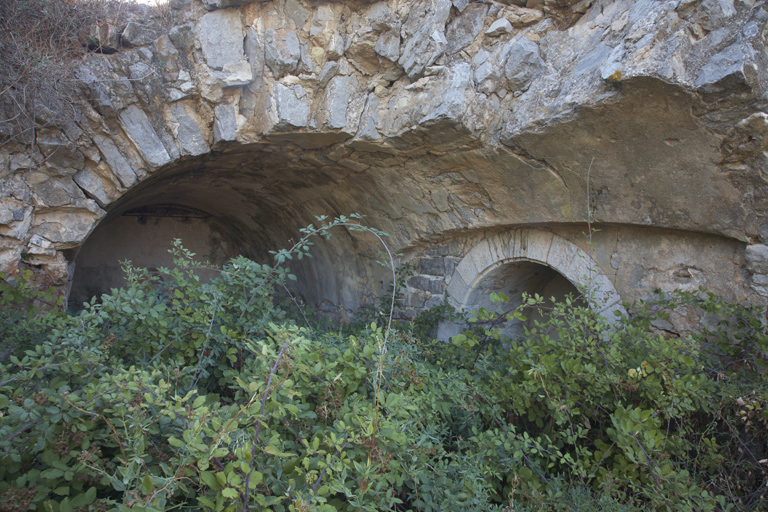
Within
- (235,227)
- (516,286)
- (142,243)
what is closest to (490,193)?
(516,286)

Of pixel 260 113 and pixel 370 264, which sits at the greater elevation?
pixel 260 113

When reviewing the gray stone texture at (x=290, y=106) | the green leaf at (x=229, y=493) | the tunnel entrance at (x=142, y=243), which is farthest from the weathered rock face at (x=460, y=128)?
the tunnel entrance at (x=142, y=243)

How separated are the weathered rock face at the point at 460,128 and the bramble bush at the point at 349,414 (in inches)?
21.9

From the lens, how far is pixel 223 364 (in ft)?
7.36

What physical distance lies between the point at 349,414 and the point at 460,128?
213 cm

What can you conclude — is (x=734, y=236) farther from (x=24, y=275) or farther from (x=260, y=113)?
(x=24, y=275)

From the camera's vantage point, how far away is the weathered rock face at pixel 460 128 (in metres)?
2.29

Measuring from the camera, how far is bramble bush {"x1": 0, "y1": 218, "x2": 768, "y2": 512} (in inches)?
53.1

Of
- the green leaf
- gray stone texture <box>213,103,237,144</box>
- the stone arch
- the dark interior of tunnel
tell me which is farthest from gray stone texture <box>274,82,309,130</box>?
the green leaf

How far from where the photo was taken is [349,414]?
168 centimetres

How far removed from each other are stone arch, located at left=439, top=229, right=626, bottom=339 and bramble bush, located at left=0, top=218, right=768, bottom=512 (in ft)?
0.89

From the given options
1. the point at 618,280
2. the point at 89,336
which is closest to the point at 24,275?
the point at 89,336

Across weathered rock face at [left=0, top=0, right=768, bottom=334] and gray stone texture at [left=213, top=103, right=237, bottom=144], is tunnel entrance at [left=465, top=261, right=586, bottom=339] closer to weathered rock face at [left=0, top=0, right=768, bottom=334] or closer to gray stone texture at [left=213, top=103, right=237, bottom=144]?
weathered rock face at [left=0, top=0, right=768, bottom=334]

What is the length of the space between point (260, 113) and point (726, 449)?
361 centimetres
